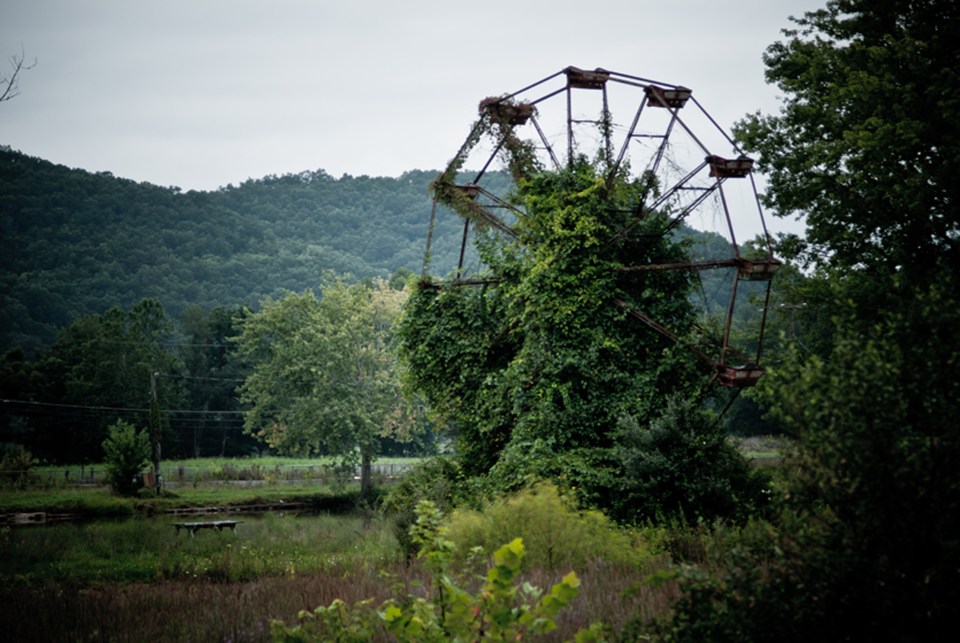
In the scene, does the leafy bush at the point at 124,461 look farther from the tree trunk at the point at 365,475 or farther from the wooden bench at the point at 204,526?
the wooden bench at the point at 204,526

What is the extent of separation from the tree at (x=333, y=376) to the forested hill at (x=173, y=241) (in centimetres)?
3056

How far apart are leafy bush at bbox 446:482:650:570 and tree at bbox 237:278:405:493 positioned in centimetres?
2885

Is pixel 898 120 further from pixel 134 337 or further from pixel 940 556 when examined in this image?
pixel 134 337

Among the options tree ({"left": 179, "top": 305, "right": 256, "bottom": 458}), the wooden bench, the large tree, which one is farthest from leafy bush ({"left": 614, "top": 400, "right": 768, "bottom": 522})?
tree ({"left": 179, "top": 305, "right": 256, "bottom": 458})

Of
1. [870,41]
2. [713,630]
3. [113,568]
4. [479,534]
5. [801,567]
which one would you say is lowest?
[113,568]

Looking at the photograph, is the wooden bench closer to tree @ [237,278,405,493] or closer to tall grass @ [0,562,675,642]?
tall grass @ [0,562,675,642]

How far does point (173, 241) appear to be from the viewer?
10769 cm

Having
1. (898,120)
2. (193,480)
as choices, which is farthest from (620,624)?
(193,480)

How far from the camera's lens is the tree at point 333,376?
41188mm

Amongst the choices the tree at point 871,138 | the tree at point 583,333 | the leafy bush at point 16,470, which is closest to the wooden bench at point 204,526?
the tree at point 583,333

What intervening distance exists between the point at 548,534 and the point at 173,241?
109m

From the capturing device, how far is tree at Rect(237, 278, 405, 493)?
41188 millimetres

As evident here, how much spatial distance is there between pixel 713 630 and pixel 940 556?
4.25 feet

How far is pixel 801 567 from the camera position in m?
4.35
